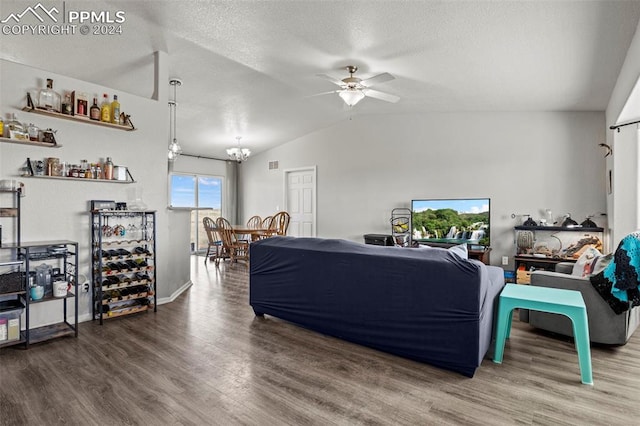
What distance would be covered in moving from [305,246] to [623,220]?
3.70 m

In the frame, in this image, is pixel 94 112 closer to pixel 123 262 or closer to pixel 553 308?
pixel 123 262

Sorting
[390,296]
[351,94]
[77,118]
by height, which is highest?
[351,94]

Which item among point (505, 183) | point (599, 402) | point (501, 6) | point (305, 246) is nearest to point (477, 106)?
point (505, 183)

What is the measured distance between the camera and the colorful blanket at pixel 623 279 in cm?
258

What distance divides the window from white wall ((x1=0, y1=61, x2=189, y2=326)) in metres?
4.05

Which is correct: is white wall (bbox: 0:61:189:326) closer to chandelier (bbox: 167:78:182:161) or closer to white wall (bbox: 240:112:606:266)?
chandelier (bbox: 167:78:182:161)

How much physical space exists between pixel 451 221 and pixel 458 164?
0.96m

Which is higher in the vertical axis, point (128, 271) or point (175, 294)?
point (128, 271)

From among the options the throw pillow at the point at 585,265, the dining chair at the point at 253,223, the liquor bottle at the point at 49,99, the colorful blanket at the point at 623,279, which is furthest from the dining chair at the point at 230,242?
the colorful blanket at the point at 623,279

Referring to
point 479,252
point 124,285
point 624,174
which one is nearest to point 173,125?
point 124,285

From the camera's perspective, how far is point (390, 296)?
254 cm

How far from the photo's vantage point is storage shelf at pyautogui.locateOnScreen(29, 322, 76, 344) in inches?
112

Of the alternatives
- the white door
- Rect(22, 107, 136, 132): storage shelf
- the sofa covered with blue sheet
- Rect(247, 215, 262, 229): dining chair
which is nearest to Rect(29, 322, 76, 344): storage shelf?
the sofa covered with blue sheet

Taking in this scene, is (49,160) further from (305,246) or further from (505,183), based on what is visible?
(505,183)
